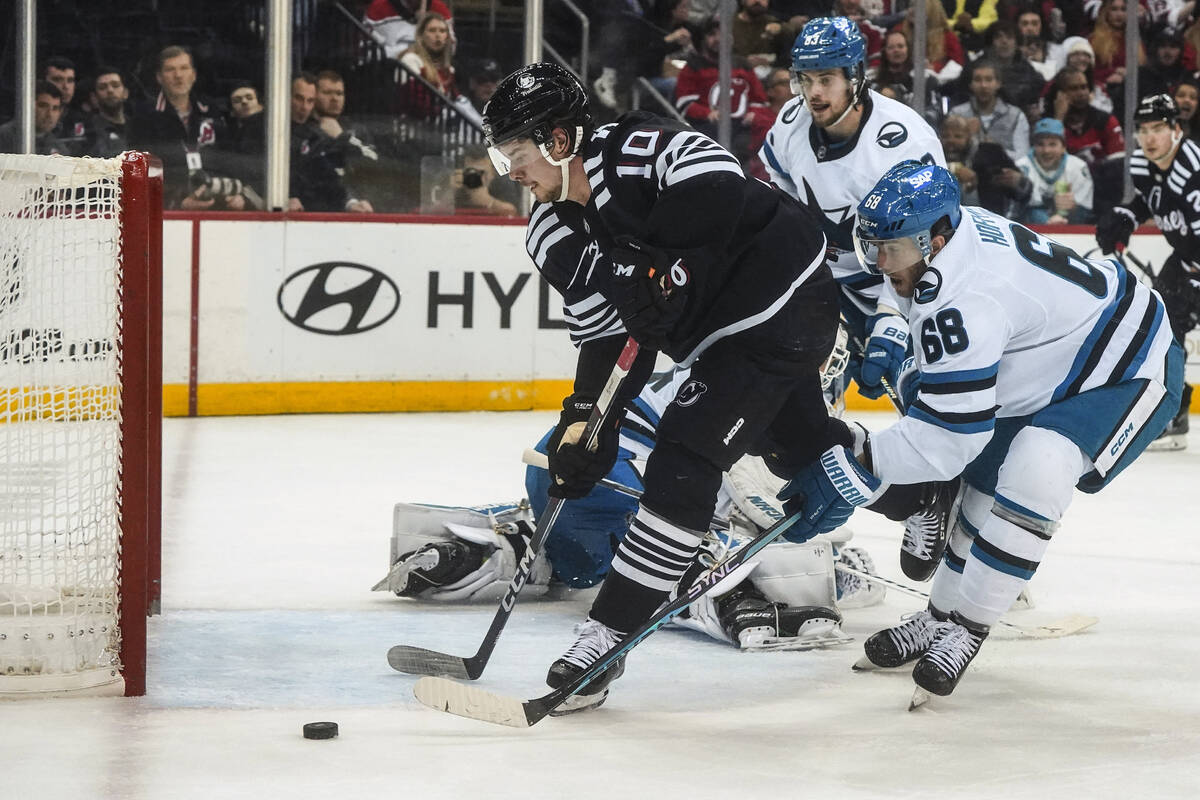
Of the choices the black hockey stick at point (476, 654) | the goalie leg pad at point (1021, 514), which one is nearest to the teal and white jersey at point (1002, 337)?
the goalie leg pad at point (1021, 514)

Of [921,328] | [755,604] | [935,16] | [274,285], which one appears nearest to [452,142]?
[274,285]

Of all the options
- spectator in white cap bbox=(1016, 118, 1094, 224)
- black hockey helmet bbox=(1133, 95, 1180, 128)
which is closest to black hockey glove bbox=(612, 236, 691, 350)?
black hockey helmet bbox=(1133, 95, 1180, 128)

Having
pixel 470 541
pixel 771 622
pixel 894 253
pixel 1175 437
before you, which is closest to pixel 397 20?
pixel 1175 437

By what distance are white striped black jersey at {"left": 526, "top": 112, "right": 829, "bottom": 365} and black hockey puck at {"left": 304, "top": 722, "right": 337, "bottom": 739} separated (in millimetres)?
795

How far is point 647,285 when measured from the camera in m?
2.54

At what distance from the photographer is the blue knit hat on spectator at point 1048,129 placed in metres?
7.81

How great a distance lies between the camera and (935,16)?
24.7 ft

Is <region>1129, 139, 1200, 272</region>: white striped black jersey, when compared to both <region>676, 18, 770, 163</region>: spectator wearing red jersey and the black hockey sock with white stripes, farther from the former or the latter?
the black hockey sock with white stripes

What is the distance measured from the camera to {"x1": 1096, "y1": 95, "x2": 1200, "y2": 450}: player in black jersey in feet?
19.6

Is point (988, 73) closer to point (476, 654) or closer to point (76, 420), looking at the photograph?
point (476, 654)

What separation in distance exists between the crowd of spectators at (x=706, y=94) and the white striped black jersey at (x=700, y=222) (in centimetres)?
407

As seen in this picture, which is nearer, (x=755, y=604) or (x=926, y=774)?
(x=926, y=774)

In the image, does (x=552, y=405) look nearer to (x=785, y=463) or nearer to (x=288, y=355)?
(x=288, y=355)

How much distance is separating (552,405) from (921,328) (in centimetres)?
454
